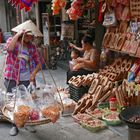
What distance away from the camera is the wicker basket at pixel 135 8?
17.3ft

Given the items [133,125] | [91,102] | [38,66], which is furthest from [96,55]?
[133,125]

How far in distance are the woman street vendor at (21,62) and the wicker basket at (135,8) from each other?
1.74 metres

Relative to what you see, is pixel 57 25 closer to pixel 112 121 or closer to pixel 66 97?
pixel 66 97

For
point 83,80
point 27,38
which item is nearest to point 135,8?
point 83,80

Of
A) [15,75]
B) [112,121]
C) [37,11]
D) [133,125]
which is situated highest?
[37,11]

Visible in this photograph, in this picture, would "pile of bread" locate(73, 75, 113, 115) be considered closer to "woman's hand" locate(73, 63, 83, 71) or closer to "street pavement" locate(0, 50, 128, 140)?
"street pavement" locate(0, 50, 128, 140)

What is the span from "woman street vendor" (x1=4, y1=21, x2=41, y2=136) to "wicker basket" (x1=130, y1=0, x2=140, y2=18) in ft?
5.72

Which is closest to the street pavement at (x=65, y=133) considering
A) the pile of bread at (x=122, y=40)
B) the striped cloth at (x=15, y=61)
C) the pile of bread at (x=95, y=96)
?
the pile of bread at (x=95, y=96)

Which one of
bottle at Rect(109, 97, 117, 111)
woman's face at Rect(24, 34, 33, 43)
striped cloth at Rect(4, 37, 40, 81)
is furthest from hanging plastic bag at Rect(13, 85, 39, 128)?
bottle at Rect(109, 97, 117, 111)

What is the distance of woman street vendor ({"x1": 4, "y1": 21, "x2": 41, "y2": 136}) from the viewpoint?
4.85m

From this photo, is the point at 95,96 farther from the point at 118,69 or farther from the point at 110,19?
the point at 110,19

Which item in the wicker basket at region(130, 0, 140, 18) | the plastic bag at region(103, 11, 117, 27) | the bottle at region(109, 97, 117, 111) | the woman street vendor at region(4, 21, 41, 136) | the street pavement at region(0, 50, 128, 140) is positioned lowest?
the street pavement at region(0, 50, 128, 140)

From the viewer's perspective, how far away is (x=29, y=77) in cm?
509

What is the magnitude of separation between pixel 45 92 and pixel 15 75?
0.80 meters
